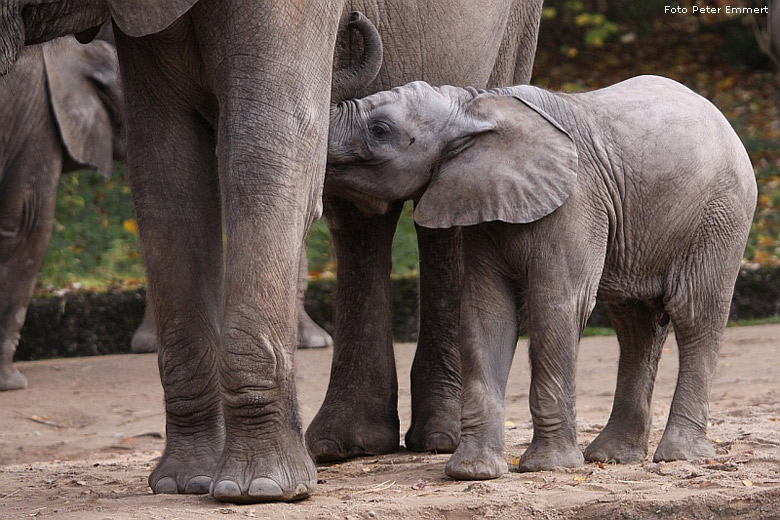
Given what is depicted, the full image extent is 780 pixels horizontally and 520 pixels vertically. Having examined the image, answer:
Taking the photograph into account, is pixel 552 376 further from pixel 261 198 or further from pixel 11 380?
pixel 11 380

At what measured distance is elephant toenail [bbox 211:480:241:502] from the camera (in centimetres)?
455

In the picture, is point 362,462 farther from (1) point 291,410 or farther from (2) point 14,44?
(2) point 14,44

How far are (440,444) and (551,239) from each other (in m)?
1.24

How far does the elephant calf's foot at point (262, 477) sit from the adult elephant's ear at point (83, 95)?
5215 mm

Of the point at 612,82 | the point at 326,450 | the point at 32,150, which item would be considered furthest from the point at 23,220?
the point at 612,82

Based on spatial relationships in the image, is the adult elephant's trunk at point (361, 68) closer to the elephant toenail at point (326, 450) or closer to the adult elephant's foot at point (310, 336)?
the elephant toenail at point (326, 450)

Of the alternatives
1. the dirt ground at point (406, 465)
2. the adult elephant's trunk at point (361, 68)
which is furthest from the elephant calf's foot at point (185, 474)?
the adult elephant's trunk at point (361, 68)

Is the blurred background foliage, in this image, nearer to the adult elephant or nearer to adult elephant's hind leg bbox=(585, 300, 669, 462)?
the adult elephant

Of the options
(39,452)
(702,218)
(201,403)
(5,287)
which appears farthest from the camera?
(5,287)

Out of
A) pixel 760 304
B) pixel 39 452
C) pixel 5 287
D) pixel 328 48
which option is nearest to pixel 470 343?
pixel 328 48

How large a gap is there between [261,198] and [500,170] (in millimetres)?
1054

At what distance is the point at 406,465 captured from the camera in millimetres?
5594

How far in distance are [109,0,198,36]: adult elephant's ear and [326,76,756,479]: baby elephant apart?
0.96 metres

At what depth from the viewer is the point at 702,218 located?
5477 millimetres
